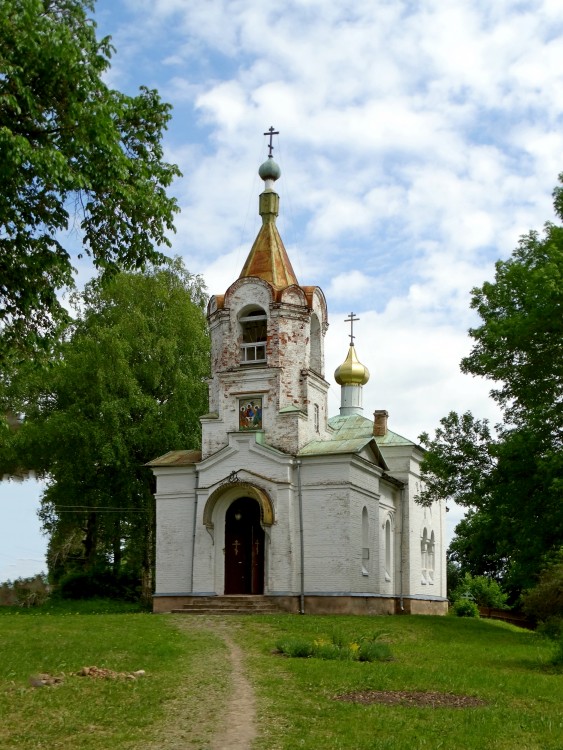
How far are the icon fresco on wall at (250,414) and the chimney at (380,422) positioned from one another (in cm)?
816

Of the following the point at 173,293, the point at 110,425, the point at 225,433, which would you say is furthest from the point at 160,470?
the point at 173,293

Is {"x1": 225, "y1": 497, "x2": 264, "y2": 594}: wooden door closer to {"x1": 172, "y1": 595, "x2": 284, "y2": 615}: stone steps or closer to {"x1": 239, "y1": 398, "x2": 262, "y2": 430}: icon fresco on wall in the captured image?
{"x1": 172, "y1": 595, "x2": 284, "y2": 615}: stone steps

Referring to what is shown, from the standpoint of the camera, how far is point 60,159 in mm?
11203

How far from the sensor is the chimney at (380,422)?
34.2 metres

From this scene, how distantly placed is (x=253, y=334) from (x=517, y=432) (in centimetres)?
1019

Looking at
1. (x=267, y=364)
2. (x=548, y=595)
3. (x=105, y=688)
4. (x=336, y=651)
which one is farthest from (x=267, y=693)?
(x=267, y=364)

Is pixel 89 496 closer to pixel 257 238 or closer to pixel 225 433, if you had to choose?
pixel 225 433

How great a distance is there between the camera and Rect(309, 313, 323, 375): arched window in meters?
29.0

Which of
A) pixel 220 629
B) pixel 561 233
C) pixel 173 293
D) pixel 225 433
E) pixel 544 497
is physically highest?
pixel 173 293

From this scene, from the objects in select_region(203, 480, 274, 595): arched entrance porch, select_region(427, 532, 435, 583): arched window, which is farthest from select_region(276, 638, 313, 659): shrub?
select_region(427, 532, 435, 583): arched window

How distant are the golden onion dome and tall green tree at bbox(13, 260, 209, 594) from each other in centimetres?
604

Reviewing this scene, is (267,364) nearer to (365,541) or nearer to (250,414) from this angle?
(250,414)

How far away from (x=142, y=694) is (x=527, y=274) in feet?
46.9

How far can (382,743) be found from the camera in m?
8.48
